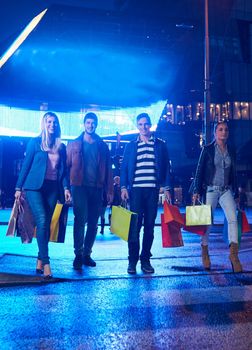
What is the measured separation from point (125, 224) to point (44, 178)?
1.13 m

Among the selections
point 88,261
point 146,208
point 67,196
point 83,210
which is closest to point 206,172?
point 146,208

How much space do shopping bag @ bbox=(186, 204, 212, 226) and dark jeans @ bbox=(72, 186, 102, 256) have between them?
1.21 metres

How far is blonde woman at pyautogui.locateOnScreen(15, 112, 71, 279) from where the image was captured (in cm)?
511

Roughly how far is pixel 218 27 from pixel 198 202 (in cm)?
4450

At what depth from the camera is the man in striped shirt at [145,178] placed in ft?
18.1

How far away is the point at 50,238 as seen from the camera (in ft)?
17.8

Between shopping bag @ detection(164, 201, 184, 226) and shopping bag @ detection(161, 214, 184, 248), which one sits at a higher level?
shopping bag @ detection(164, 201, 184, 226)

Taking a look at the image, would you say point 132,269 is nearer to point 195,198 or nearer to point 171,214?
point 171,214

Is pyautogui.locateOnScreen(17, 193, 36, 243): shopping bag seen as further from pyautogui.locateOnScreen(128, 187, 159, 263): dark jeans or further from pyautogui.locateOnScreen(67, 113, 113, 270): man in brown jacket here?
pyautogui.locateOnScreen(128, 187, 159, 263): dark jeans

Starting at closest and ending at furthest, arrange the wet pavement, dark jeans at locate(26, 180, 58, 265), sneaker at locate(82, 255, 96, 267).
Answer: the wet pavement < dark jeans at locate(26, 180, 58, 265) < sneaker at locate(82, 255, 96, 267)

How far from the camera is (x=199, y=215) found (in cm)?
548

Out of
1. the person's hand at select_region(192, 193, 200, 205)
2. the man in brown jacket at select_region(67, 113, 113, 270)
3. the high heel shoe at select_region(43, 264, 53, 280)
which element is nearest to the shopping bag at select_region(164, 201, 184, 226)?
the person's hand at select_region(192, 193, 200, 205)

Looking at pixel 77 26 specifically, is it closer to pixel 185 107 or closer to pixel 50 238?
pixel 185 107

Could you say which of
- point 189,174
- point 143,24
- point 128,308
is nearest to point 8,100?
point 143,24
